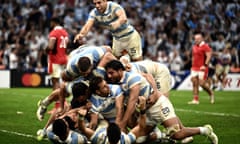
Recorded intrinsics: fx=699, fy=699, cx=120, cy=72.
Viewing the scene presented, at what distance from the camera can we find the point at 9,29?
103 feet

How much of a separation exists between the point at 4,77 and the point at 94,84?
1963 centimetres

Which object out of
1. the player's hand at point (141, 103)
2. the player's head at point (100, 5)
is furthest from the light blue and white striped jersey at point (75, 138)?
the player's head at point (100, 5)

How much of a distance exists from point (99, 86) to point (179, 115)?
679cm

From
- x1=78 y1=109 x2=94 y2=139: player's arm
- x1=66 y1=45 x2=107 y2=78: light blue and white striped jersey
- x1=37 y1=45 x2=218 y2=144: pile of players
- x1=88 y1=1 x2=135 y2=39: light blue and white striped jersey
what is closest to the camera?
x1=78 y1=109 x2=94 y2=139: player's arm

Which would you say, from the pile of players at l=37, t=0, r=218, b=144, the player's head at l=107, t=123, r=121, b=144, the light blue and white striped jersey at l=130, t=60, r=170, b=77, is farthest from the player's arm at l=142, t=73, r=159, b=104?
the player's head at l=107, t=123, r=121, b=144

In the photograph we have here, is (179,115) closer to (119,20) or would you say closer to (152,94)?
(119,20)

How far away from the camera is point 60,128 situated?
420 inches

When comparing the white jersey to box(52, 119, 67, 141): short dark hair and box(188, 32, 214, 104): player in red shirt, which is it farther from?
box(188, 32, 214, 104): player in red shirt

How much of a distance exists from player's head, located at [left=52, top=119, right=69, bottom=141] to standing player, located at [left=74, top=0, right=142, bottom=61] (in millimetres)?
4754

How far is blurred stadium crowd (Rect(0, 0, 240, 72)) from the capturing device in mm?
31000

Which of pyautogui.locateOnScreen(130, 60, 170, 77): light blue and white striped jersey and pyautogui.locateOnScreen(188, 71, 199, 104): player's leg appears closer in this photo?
pyautogui.locateOnScreen(130, 60, 170, 77): light blue and white striped jersey

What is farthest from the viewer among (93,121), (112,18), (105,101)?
(112,18)

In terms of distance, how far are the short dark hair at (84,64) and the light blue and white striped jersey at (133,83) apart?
0.70 m

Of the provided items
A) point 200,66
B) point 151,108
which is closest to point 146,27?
point 200,66
